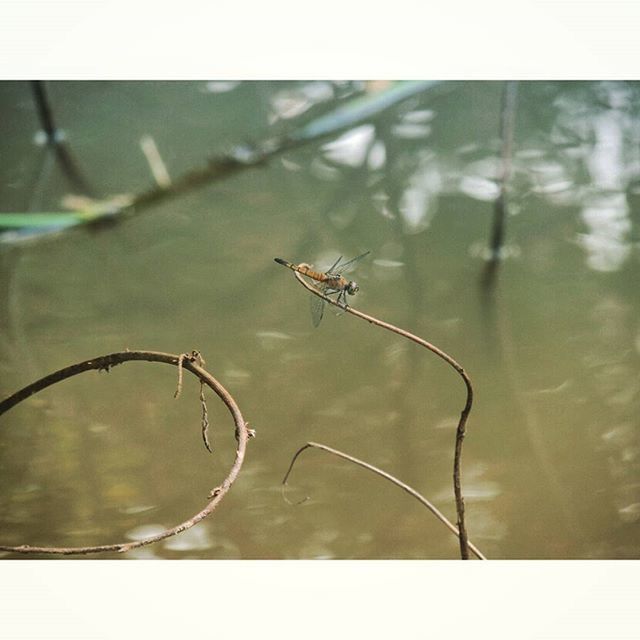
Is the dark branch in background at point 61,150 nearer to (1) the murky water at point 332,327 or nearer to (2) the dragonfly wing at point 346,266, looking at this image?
(1) the murky water at point 332,327

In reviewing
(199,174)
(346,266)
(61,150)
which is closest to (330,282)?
(346,266)

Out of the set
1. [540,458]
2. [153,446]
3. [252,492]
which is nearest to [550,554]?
[540,458]

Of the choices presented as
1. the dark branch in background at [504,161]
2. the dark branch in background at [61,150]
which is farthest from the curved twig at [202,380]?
the dark branch in background at [504,161]

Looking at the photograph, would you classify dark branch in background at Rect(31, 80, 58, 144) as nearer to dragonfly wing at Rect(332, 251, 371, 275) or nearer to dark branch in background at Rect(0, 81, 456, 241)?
dark branch in background at Rect(0, 81, 456, 241)

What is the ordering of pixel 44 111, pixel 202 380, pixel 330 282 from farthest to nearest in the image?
pixel 44 111 → pixel 330 282 → pixel 202 380

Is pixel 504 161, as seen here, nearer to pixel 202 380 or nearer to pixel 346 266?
pixel 346 266
